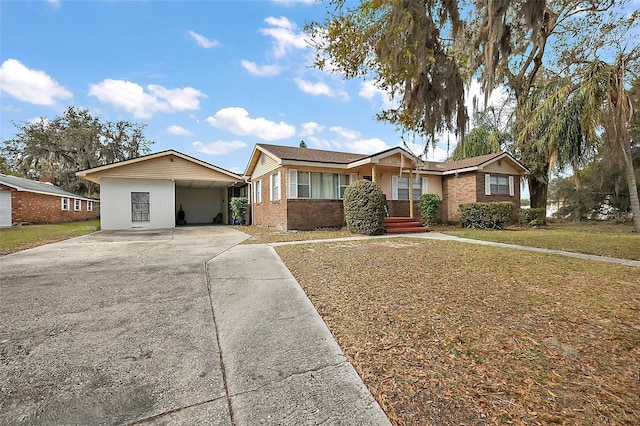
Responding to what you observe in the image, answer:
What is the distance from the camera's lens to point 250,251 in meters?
7.40

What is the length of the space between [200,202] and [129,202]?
725 cm

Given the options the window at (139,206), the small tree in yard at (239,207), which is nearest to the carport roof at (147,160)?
the small tree in yard at (239,207)

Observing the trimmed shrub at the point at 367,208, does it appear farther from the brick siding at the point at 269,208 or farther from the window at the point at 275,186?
the window at the point at 275,186

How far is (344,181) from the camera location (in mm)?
13953

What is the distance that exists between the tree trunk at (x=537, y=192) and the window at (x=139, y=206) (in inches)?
891

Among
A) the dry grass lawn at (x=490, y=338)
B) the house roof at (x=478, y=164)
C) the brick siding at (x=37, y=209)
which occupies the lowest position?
the dry grass lawn at (x=490, y=338)

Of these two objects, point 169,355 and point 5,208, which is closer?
point 169,355

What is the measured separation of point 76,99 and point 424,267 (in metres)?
37.4

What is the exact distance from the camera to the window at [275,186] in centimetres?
1346

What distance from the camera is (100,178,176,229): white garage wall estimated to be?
48.3 ft

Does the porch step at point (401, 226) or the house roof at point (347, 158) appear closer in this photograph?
the porch step at point (401, 226)

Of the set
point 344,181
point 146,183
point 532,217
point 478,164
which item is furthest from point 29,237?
point 532,217

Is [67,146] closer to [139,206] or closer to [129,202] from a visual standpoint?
[129,202]

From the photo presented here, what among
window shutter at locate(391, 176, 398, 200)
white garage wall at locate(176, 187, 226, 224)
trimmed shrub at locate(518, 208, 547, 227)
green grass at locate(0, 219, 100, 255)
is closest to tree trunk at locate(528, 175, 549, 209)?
trimmed shrub at locate(518, 208, 547, 227)
